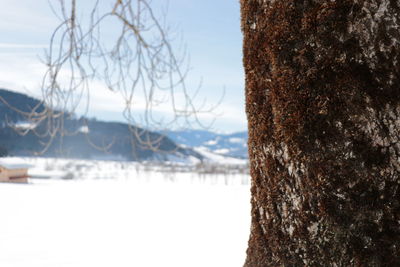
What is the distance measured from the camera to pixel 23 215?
6.82 meters

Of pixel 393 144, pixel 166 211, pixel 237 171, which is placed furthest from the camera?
pixel 237 171

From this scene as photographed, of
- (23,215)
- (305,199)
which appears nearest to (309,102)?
(305,199)

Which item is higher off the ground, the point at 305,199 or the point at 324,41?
the point at 324,41

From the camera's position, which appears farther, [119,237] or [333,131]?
[119,237]

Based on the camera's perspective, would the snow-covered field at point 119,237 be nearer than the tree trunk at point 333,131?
No

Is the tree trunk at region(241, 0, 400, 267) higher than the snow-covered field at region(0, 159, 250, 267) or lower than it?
higher

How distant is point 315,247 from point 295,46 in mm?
559

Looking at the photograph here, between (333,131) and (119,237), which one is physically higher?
(333,131)

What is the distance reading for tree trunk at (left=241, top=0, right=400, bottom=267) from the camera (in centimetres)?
99

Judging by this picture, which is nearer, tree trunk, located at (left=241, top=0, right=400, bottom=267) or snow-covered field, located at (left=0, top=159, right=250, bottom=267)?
tree trunk, located at (left=241, top=0, right=400, bottom=267)

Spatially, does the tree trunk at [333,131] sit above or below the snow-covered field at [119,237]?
above

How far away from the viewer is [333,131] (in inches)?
40.2

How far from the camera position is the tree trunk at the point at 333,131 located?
99 cm

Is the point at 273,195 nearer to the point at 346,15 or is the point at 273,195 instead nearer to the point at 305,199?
the point at 305,199
